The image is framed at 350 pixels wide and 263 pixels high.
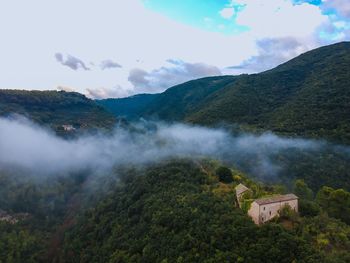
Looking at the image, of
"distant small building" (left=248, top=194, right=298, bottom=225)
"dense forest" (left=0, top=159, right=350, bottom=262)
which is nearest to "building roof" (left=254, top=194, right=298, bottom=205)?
"distant small building" (left=248, top=194, right=298, bottom=225)

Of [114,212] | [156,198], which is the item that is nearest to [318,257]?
[156,198]

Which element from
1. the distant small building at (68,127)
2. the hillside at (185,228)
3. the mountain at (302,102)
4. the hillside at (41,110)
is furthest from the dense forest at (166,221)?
the mountain at (302,102)

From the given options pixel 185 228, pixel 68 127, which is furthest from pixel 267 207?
pixel 68 127

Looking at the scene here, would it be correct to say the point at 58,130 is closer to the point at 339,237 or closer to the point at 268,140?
the point at 268,140

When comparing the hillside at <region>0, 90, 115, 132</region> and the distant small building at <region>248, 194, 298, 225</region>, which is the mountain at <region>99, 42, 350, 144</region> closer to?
the hillside at <region>0, 90, 115, 132</region>

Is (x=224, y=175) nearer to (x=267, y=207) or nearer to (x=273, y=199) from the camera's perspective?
(x=273, y=199)
